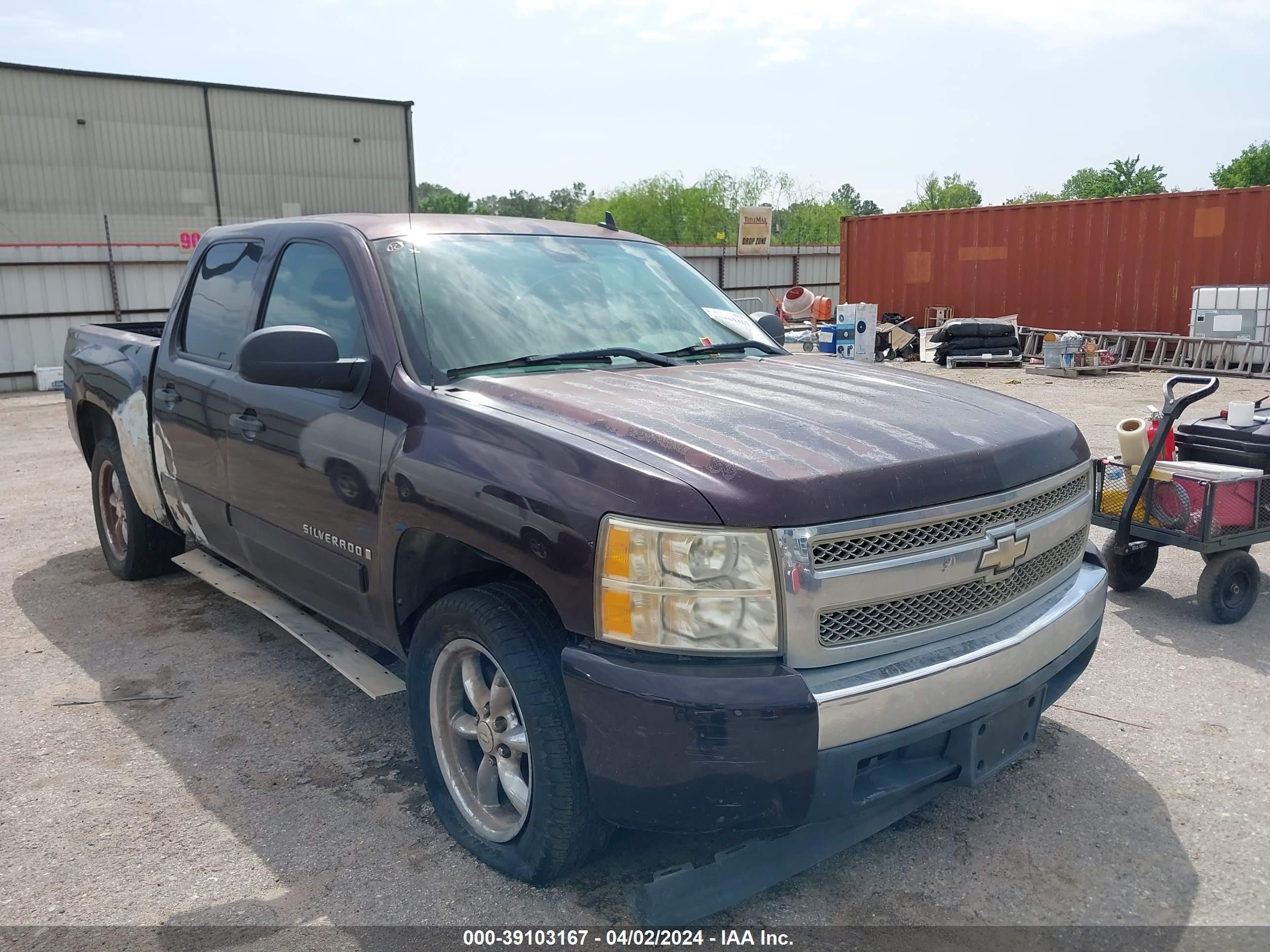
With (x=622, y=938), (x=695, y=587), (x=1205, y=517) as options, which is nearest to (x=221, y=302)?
(x=695, y=587)

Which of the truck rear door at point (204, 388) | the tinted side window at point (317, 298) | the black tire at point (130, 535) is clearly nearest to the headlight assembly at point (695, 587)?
the tinted side window at point (317, 298)

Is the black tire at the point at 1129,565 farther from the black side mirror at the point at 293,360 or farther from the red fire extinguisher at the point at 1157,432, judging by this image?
the black side mirror at the point at 293,360

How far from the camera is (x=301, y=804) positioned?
3250 millimetres

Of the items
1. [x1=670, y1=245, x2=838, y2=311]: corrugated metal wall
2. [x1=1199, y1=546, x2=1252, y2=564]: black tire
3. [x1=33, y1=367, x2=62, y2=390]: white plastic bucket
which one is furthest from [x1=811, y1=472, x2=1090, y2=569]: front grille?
[x1=670, y1=245, x2=838, y2=311]: corrugated metal wall

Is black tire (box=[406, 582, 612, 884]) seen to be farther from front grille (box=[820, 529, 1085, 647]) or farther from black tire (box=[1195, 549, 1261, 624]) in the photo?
black tire (box=[1195, 549, 1261, 624])

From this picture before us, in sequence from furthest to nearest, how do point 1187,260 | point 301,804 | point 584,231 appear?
point 1187,260 < point 584,231 < point 301,804

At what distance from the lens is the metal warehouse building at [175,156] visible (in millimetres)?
27938

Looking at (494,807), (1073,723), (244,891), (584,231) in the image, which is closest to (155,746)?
(244,891)

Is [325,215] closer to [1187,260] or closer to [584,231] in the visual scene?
[584,231]

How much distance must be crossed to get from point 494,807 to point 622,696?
0.89 m

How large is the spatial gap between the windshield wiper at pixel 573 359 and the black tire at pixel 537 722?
0.74 meters

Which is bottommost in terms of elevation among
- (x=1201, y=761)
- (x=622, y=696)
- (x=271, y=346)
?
(x=1201, y=761)

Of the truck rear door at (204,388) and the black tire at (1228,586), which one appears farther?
the black tire at (1228,586)

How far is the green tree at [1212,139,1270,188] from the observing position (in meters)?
72.8
